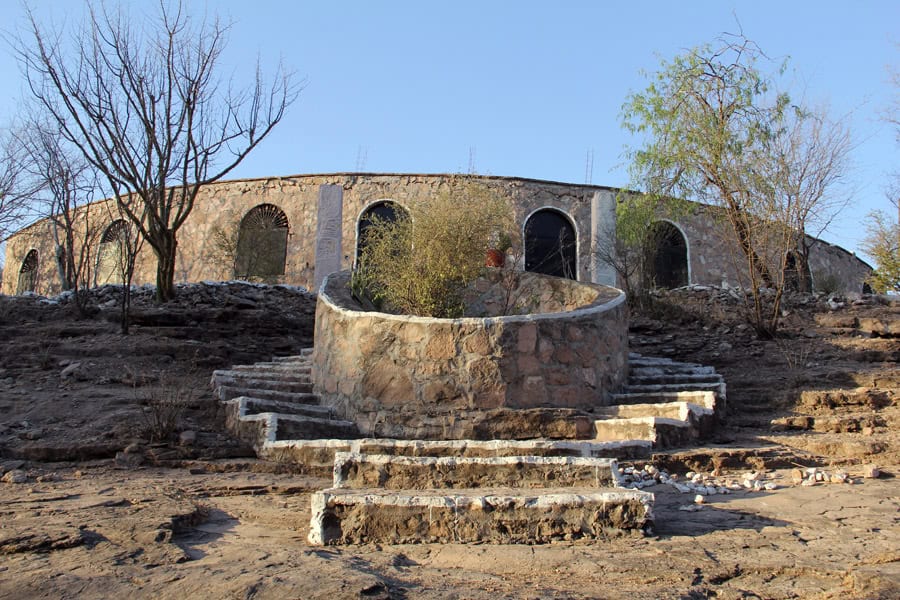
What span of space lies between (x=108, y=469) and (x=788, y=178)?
7682 millimetres

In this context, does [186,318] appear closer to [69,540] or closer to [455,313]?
[455,313]

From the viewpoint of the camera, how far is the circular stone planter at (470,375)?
5477 mm

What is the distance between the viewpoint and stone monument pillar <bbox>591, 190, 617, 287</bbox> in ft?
47.4

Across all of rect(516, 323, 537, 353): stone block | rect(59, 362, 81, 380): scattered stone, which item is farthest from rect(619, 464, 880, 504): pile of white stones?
rect(59, 362, 81, 380): scattered stone

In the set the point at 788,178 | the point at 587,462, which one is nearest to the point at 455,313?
the point at 587,462

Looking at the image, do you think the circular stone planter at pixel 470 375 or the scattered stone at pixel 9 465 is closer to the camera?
the scattered stone at pixel 9 465

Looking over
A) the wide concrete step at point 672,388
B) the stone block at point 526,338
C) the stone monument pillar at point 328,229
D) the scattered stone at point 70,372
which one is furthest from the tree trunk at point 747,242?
the stone monument pillar at point 328,229

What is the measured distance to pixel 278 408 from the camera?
220 inches

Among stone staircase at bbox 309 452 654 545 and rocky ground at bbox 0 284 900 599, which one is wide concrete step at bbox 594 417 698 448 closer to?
rocky ground at bbox 0 284 900 599

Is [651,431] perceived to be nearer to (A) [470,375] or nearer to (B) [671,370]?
(A) [470,375]

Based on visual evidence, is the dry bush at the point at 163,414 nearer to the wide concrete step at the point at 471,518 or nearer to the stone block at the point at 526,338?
the wide concrete step at the point at 471,518

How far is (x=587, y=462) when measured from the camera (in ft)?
11.9

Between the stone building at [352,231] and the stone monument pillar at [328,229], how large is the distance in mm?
21

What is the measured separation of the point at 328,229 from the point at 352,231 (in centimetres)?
50
